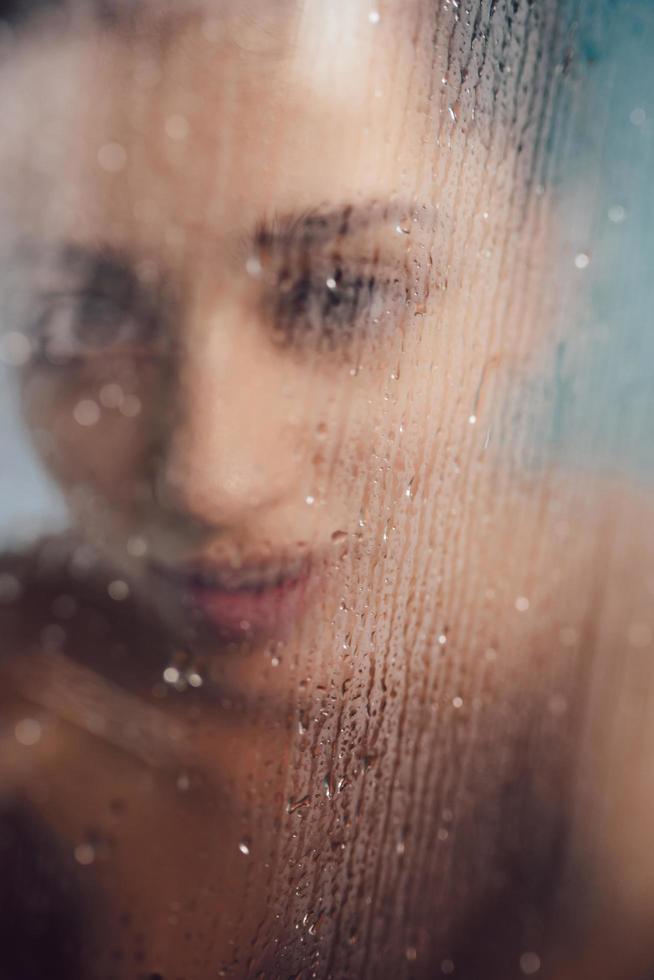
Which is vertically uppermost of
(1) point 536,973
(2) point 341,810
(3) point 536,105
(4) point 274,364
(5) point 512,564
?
(3) point 536,105

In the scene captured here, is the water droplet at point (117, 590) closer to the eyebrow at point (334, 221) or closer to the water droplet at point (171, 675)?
the water droplet at point (171, 675)

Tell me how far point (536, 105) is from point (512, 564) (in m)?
0.33

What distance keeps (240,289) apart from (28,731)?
0.20 meters

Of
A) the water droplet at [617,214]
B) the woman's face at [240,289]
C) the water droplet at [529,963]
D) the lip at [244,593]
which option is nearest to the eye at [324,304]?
the woman's face at [240,289]

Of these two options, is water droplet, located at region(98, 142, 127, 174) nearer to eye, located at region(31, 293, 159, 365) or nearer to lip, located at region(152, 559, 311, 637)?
eye, located at region(31, 293, 159, 365)

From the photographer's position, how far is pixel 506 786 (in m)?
0.67

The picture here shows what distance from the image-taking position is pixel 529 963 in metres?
0.74

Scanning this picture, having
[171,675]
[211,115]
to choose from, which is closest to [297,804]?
[171,675]

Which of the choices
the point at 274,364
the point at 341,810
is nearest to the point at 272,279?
the point at 274,364

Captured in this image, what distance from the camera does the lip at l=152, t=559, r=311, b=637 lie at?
0.34 m

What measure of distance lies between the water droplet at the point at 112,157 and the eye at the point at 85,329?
0.05 m

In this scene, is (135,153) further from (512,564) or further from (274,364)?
(512,564)

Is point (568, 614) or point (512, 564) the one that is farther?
point (568, 614)

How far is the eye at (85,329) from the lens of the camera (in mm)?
Result: 277
